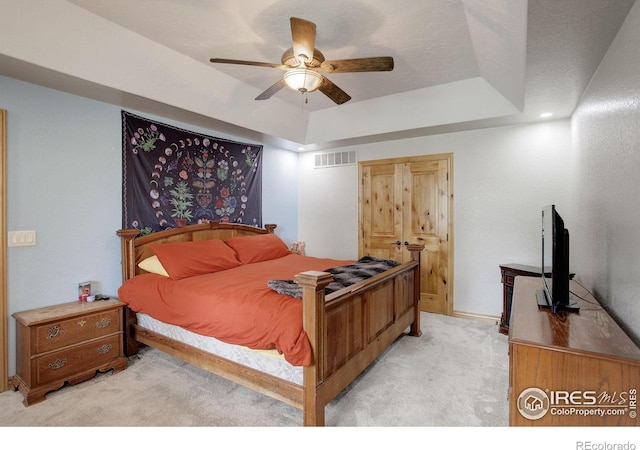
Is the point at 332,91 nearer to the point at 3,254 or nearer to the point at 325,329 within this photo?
the point at 325,329

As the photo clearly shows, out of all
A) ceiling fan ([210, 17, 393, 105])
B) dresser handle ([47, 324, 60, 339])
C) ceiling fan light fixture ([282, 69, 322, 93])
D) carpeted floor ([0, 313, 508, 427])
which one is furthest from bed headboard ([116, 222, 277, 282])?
ceiling fan light fixture ([282, 69, 322, 93])

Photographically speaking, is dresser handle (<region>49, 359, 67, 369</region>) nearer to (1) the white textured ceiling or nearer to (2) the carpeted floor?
(2) the carpeted floor

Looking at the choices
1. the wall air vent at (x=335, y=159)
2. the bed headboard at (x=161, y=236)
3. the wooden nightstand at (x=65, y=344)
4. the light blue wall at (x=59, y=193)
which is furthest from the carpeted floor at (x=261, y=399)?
the wall air vent at (x=335, y=159)

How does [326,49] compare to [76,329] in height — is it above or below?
above

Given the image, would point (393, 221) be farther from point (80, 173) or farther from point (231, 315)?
point (80, 173)

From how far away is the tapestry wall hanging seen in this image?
10.4 ft

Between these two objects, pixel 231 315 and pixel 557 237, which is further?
pixel 231 315

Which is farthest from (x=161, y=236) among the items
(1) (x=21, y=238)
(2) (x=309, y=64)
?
(2) (x=309, y=64)

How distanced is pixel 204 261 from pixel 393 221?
2663mm

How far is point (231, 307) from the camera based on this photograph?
7.12ft

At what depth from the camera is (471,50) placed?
279 centimetres

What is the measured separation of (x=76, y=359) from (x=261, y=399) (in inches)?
58.1

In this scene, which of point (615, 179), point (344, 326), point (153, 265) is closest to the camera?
point (615, 179)
